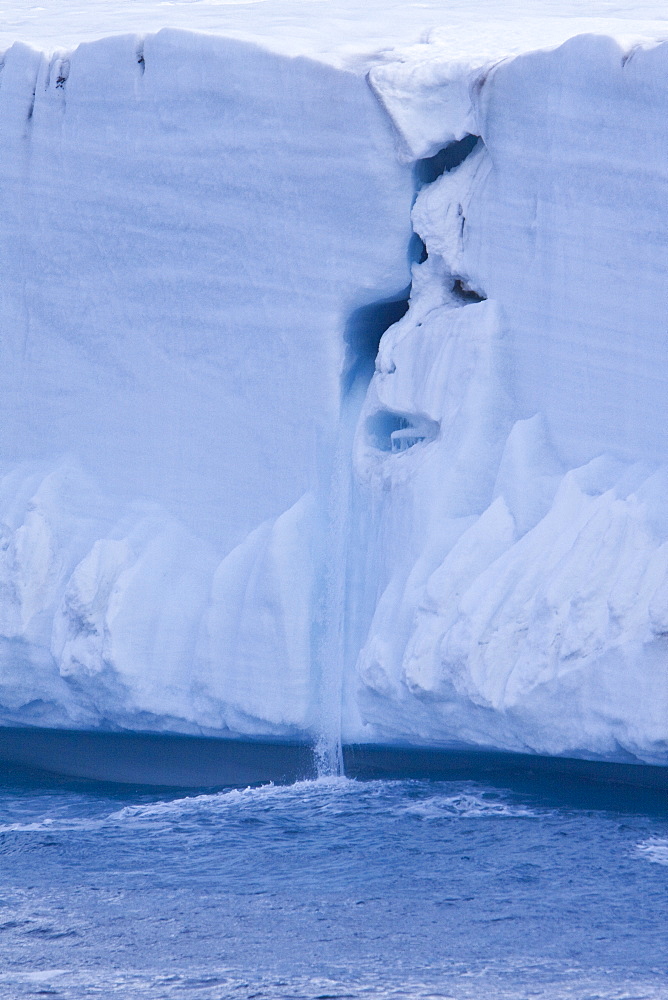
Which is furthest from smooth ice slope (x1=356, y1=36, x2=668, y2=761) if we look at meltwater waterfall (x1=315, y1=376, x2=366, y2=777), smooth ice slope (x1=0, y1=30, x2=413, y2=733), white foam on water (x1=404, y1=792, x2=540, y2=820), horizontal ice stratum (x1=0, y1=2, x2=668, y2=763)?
smooth ice slope (x1=0, y1=30, x2=413, y2=733)

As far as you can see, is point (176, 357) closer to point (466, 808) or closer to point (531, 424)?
point (531, 424)

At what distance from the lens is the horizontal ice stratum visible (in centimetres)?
688

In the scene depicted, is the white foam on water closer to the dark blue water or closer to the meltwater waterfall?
the dark blue water

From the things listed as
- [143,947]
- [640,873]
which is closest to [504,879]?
[640,873]

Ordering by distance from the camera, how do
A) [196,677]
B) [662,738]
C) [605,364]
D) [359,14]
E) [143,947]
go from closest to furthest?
[143,947], [662,738], [605,364], [196,677], [359,14]

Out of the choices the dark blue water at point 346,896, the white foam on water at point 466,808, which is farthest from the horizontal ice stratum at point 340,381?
the dark blue water at point 346,896

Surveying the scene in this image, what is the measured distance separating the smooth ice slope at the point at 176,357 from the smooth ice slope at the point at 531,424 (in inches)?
15.5

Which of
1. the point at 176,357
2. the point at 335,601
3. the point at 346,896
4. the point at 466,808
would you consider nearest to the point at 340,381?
the point at 176,357

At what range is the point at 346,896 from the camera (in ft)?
20.6

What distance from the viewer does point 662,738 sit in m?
6.44

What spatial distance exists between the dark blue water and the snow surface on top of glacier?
3738 mm

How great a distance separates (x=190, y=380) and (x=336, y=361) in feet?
3.11

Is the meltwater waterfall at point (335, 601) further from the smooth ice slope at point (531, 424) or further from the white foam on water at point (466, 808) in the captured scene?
the white foam on water at point (466, 808)

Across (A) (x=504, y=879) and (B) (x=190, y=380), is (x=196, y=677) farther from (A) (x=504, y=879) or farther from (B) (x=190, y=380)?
(A) (x=504, y=879)
